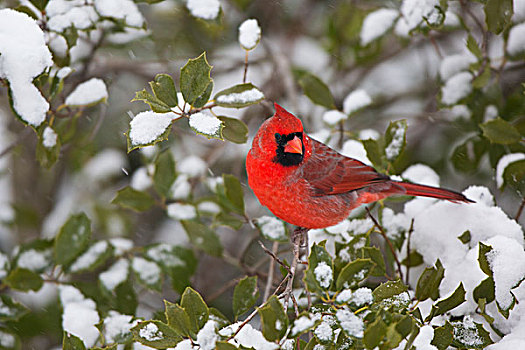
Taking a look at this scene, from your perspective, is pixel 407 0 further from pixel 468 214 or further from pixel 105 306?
pixel 105 306

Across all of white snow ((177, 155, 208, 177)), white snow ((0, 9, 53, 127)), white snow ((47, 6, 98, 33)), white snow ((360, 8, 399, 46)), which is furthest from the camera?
white snow ((177, 155, 208, 177))

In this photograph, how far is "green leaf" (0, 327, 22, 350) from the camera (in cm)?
178

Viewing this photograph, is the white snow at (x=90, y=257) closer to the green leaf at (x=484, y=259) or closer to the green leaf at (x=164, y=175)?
the green leaf at (x=164, y=175)

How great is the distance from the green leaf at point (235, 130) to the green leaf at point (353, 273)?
471mm

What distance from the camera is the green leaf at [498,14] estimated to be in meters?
1.68

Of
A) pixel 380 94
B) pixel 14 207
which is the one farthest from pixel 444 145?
pixel 14 207

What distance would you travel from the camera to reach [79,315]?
1.67 meters

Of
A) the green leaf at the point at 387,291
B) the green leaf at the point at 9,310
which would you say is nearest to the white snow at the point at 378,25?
the green leaf at the point at 387,291

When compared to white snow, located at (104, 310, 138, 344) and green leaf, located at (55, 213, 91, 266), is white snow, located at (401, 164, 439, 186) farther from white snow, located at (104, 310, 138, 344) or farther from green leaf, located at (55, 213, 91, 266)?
green leaf, located at (55, 213, 91, 266)

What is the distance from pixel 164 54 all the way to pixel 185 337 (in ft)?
7.17

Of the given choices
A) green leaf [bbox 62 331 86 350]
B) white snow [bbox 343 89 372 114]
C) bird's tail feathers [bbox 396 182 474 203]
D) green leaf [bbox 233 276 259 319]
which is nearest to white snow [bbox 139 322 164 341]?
green leaf [bbox 62 331 86 350]

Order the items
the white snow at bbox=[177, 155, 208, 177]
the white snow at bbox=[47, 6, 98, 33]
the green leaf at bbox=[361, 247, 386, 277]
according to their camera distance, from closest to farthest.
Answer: the green leaf at bbox=[361, 247, 386, 277] → the white snow at bbox=[47, 6, 98, 33] → the white snow at bbox=[177, 155, 208, 177]

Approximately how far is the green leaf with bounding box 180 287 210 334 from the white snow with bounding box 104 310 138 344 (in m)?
0.36

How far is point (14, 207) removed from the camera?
286 cm
